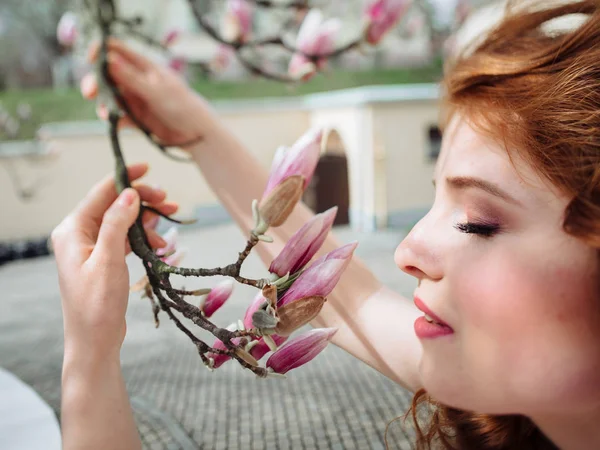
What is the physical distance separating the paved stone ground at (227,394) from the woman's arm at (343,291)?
62 millimetres

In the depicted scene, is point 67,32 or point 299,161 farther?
point 67,32

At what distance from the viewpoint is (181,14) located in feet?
13.0

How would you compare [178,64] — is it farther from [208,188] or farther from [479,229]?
[479,229]

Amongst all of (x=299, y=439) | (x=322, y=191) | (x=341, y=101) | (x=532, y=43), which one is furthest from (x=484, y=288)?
(x=341, y=101)

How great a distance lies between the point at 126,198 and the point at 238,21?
16.3 inches

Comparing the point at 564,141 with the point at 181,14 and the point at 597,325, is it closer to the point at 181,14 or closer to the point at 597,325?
the point at 597,325

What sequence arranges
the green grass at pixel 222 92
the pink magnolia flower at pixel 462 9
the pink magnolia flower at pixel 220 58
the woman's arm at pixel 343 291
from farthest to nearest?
the green grass at pixel 222 92
the pink magnolia flower at pixel 462 9
the pink magnolia flower at pixel 220 58
the woman's arm at pixel 343 291

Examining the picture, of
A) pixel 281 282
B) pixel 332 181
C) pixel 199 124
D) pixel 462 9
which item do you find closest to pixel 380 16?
pixel 199 124

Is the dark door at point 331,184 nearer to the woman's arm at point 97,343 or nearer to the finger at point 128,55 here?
the finger at point 128,55

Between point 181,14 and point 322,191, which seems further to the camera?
point 181,14

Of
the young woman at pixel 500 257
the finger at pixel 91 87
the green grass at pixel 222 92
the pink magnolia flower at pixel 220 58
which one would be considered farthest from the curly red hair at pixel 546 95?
the green grass at pixel 222 92

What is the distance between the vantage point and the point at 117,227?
0.39m

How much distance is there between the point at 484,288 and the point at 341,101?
2.80 m

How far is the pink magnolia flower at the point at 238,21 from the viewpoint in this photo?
0.73 meters
